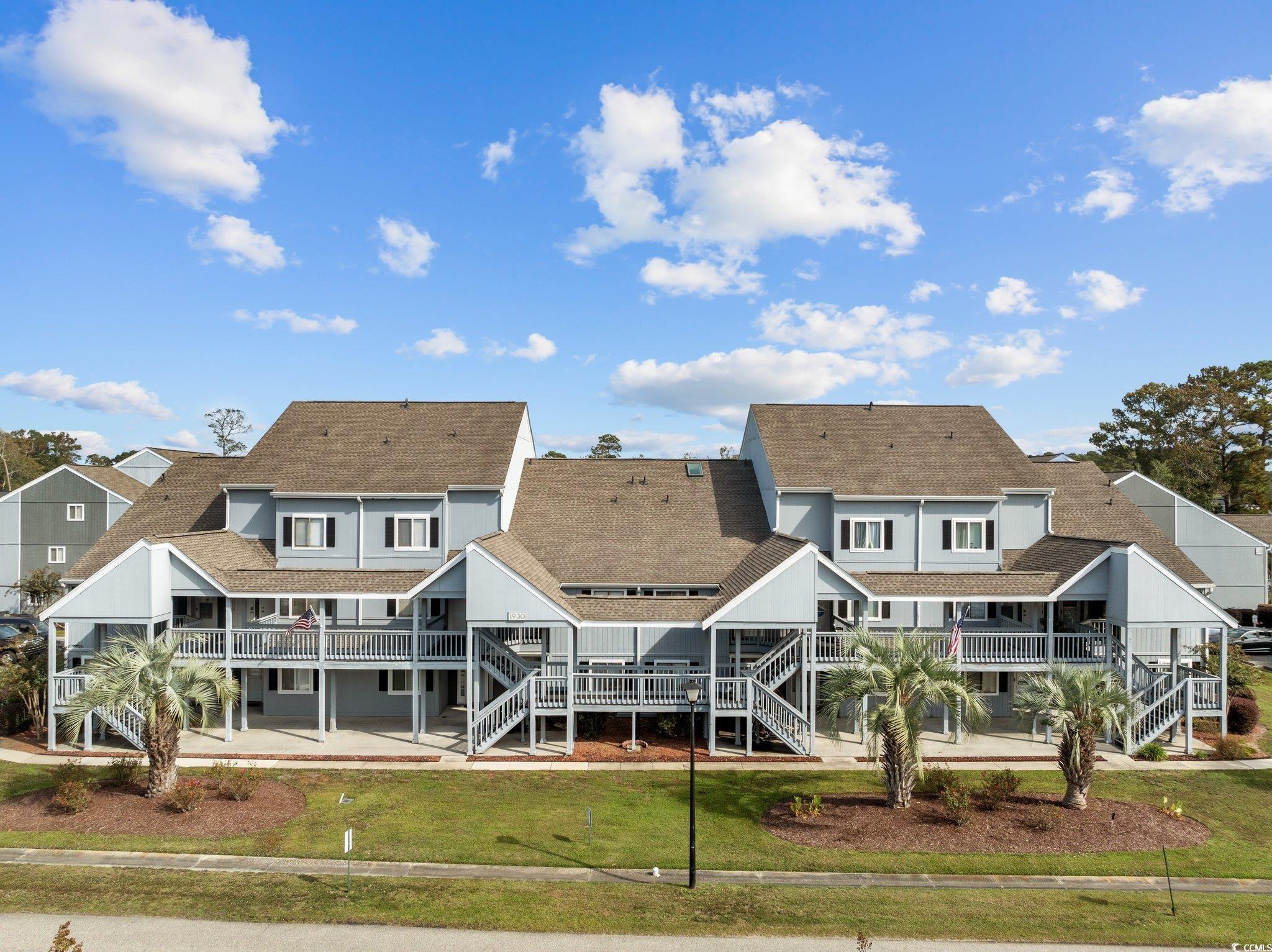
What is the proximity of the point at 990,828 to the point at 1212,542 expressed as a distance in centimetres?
3476

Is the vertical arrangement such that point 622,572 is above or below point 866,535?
below

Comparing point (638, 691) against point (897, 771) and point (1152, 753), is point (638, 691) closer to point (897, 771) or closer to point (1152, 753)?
point (897, 771)

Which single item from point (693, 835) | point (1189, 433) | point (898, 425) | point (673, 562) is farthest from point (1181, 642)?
point (1189, 433)

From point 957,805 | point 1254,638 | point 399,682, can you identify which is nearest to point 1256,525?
point 1254,638

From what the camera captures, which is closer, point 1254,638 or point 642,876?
point 642,876

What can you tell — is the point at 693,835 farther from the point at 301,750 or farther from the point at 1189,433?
the point at 1189,433

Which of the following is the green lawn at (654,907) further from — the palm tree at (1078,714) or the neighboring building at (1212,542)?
the neighboring building at (1212,542)

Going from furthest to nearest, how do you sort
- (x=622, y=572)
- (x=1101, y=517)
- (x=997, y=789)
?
1. (x=1101, y=517)
2. (x=622, y=572)
3. (x=997, y=789)

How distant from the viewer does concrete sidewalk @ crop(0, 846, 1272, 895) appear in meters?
14.8

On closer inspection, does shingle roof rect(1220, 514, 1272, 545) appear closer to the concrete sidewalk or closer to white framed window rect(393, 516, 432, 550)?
the concrete sidewalk

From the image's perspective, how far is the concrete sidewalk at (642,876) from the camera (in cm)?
1480

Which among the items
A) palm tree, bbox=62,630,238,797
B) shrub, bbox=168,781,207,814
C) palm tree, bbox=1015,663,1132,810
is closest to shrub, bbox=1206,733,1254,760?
palm tree, bbox=1015,663,1132,810

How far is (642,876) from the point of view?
1517 centimetres

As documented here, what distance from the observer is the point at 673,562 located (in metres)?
27.8
